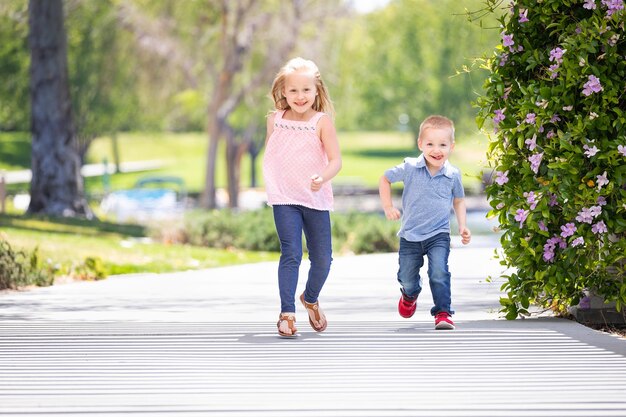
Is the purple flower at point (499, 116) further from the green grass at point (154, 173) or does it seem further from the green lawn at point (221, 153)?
the green lawn at point (221, 153)

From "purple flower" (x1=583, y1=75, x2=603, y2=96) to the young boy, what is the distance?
1.02 metres

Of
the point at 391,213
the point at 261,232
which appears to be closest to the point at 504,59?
the point at 391,213

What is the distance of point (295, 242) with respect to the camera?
8.52 metres

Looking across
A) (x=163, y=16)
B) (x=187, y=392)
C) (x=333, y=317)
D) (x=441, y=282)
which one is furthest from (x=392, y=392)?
(x=163, y=16)

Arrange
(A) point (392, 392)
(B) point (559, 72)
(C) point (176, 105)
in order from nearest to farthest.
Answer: (A) point (392, 392) < (B) point (559, 72) < (C) point (176, 105)

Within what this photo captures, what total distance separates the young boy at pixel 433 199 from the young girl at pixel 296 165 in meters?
0.54

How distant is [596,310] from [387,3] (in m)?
57.3

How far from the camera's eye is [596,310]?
8.98m

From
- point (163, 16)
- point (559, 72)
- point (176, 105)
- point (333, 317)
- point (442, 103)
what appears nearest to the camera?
point (559, 72)

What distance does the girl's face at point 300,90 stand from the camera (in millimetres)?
8414

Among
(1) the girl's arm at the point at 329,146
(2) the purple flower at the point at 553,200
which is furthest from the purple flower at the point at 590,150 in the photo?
(1) the girl's arm at the point at 329,146

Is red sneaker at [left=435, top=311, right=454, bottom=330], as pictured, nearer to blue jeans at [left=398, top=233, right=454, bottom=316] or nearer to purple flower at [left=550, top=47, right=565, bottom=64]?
blue jeans at [left=398, top=233, right=454, bottom=316]

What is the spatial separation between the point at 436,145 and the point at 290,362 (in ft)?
7.15

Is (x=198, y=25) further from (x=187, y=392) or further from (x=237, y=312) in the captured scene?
(x=187, y=392)
